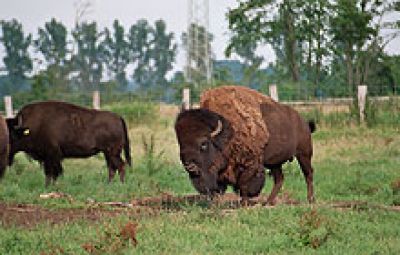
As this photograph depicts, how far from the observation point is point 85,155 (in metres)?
16.4

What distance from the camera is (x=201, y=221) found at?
28.7 feet

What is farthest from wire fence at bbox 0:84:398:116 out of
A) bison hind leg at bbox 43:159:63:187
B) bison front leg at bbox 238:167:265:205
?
bison front leg at bbox 238:167:265:205

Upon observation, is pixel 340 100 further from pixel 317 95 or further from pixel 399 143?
pixel 317 95

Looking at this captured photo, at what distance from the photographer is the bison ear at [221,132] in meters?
10.2

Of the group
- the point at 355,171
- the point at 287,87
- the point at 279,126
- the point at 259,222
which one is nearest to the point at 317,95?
the point at 287,87

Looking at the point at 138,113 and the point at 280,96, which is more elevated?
the point at 280,96

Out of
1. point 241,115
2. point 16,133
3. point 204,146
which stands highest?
point 241,115

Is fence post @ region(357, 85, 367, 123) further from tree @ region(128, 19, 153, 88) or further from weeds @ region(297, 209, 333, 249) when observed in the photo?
tree @ region(128, 19, 153, 88)

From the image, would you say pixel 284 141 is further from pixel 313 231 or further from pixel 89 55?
pixel 89 55

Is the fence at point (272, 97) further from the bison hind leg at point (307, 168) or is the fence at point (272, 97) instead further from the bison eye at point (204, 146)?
the bison eye at point (204, 146)

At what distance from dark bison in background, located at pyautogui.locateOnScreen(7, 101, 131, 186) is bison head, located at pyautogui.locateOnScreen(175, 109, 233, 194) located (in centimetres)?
563

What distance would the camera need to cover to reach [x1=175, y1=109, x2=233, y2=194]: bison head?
991 centimetres

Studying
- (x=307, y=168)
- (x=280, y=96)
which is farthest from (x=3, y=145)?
(x=280, y=96)

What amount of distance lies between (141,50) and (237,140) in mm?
91514
